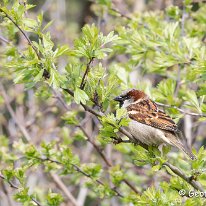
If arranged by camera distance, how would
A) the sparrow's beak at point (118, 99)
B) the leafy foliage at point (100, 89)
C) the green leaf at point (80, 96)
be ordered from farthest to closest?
the sparrow's beak at point (118, 99) → the leafy foliage at point (100, 89) → the green leaf at point (80, 96)

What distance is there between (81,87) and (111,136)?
27 cm

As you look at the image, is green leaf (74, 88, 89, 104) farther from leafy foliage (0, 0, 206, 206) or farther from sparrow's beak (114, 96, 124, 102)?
sparrow's beak (114, 96, 124, 102)

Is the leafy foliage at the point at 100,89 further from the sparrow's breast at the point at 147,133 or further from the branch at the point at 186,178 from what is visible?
the sparrow's breast at the point at 147,133

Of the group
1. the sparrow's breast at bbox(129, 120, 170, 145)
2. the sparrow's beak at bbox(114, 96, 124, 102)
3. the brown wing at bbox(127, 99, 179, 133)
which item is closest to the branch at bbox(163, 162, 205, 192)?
the sparrow's breast at bbox(129, 120, 170, 145)

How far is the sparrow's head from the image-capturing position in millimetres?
3082

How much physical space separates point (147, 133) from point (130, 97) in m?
0.33

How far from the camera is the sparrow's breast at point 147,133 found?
9.16 feet

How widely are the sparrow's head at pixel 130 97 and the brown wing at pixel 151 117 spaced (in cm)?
7

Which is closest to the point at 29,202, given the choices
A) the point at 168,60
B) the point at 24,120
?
the point at 168,60

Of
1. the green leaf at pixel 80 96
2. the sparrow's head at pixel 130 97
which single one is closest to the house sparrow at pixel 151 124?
the sparrow's head at pixel 130 97

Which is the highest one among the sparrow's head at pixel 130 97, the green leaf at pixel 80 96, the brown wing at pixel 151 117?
the green leaf at pixel 80 96

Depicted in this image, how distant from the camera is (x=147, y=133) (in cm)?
287

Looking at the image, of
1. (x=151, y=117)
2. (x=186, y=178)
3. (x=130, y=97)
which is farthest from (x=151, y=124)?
(x=186, y=178)

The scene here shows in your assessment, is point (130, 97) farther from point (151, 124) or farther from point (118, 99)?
point (151, 124)
